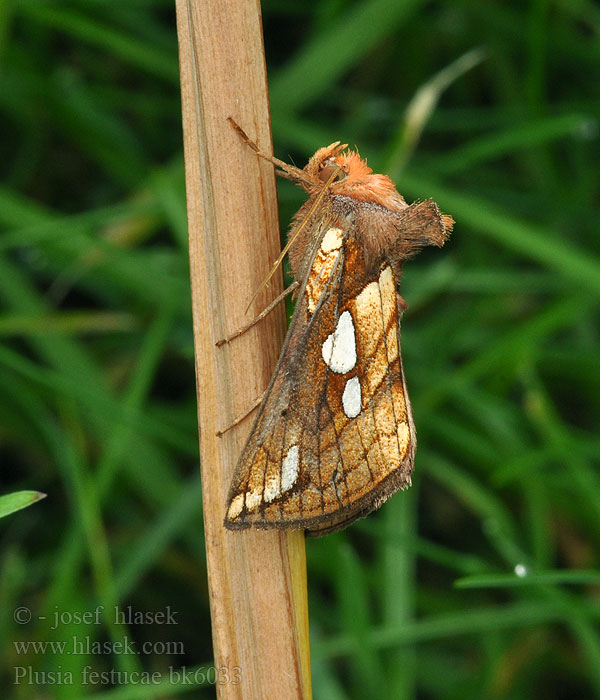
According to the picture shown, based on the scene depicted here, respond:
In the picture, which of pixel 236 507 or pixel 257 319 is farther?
pixel 257 319

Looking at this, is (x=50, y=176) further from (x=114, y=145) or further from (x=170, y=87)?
(x=170, y=87)

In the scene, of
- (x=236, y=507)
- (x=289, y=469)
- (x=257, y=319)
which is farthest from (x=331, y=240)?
(x=236, y=507)

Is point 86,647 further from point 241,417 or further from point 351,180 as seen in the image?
point 351,180

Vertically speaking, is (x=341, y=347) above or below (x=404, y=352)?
below

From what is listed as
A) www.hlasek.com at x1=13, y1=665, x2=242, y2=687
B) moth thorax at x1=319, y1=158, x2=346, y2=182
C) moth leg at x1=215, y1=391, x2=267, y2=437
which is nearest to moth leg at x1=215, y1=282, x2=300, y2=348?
moth leg at x1=215, y1=391, x2=267, y2=437

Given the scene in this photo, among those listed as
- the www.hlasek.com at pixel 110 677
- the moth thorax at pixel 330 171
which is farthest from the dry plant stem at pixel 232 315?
the www.hlasek.com at pixel 110 677

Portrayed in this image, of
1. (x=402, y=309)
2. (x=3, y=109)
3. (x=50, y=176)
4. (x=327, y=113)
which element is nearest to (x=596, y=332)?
(x=327, y=113)

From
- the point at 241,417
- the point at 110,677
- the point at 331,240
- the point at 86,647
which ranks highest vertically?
the point at 331,240

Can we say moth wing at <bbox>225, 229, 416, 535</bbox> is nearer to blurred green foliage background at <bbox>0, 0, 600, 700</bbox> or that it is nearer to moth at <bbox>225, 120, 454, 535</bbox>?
moth at <bbox>225, 120, 454, 535</bbox>
